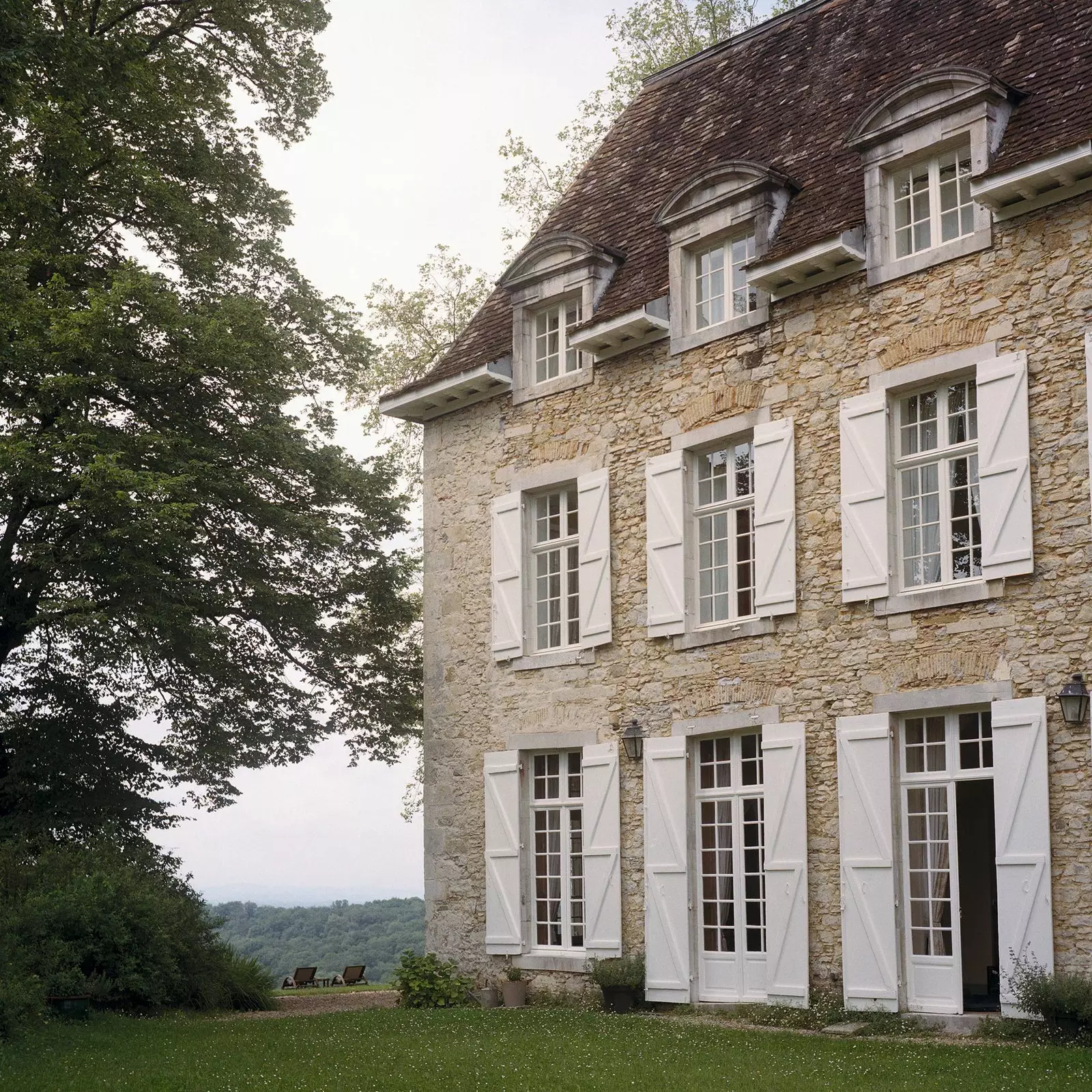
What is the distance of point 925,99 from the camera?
12508 mm

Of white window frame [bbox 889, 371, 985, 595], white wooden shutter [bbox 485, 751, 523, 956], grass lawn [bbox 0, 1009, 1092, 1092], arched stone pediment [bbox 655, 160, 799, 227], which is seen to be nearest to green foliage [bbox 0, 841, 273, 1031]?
grass lawn [bbox 0, 1009, 1092, 1092]

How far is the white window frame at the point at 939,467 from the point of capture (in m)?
12.1

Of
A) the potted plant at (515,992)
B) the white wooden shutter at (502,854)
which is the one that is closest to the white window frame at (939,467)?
the white wooden shutter at (502,854)

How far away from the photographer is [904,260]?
12.6 m

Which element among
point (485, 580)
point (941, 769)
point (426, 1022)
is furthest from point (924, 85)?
point (426, 1022)

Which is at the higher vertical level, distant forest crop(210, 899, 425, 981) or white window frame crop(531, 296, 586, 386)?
white window frame crop(531, 296, 586, 386)

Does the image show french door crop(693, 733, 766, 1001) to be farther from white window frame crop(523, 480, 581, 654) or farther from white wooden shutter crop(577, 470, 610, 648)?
white window frame crop(523, 480, 581, 654)

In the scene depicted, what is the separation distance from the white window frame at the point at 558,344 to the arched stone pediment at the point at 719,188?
5.41 ft

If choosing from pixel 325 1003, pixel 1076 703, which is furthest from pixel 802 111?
pixel 325 1003

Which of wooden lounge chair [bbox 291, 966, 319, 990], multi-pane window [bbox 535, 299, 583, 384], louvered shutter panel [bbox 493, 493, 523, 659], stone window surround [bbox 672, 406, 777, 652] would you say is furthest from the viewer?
wooden lounge chair [bbox 291, 966, 319, 990]

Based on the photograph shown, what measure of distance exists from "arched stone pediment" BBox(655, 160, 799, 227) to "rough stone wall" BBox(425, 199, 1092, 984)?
1.22 meters

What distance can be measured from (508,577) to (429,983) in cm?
437

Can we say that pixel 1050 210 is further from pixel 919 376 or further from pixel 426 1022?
pixel 426 1022

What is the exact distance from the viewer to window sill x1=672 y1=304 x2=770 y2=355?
13.8m
